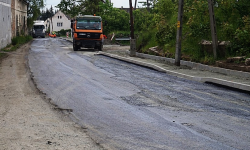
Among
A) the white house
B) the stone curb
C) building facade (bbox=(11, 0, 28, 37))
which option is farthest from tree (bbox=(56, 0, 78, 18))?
the white house

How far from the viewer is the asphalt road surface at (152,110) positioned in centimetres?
768

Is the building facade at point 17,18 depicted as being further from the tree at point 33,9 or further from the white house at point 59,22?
the white house at point 59,22

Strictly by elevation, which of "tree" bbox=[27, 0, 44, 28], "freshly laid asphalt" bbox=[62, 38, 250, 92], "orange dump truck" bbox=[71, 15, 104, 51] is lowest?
"freshly laid asphalt" bbox=[62, 38, 250, 92]

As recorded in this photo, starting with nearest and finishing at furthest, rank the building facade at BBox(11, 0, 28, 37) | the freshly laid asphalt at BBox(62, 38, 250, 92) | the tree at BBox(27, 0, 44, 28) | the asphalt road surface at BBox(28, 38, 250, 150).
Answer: the asphalt road surface at BBox(28, 38, 250, 150)
the freshly laid asphalt at BBox(62, 38, 250, 92)
the building facade at BBox(11, 0, 28, 37)
the tree at BBox(27, 0, 44, 28)

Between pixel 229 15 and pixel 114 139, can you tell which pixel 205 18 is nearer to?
pixel 229 15

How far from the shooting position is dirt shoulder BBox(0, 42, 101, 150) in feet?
23.7

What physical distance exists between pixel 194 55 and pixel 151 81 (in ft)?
27.0

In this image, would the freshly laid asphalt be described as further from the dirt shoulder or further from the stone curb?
the dirt shoulder

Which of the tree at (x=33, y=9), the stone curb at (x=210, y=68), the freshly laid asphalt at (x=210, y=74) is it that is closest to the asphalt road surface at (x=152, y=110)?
the freshly laid asphalt at (x=210, y=74)

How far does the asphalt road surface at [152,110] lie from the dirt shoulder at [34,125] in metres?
0.30

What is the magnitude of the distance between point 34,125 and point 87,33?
28.4 m

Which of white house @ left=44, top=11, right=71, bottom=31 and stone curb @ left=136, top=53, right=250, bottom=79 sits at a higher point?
white house @ left=44, top=11, right=71, bottom=31

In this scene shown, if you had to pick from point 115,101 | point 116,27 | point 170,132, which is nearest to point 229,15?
point 115,101

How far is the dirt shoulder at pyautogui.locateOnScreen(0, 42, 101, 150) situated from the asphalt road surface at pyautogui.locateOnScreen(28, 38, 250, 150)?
0.30 m
